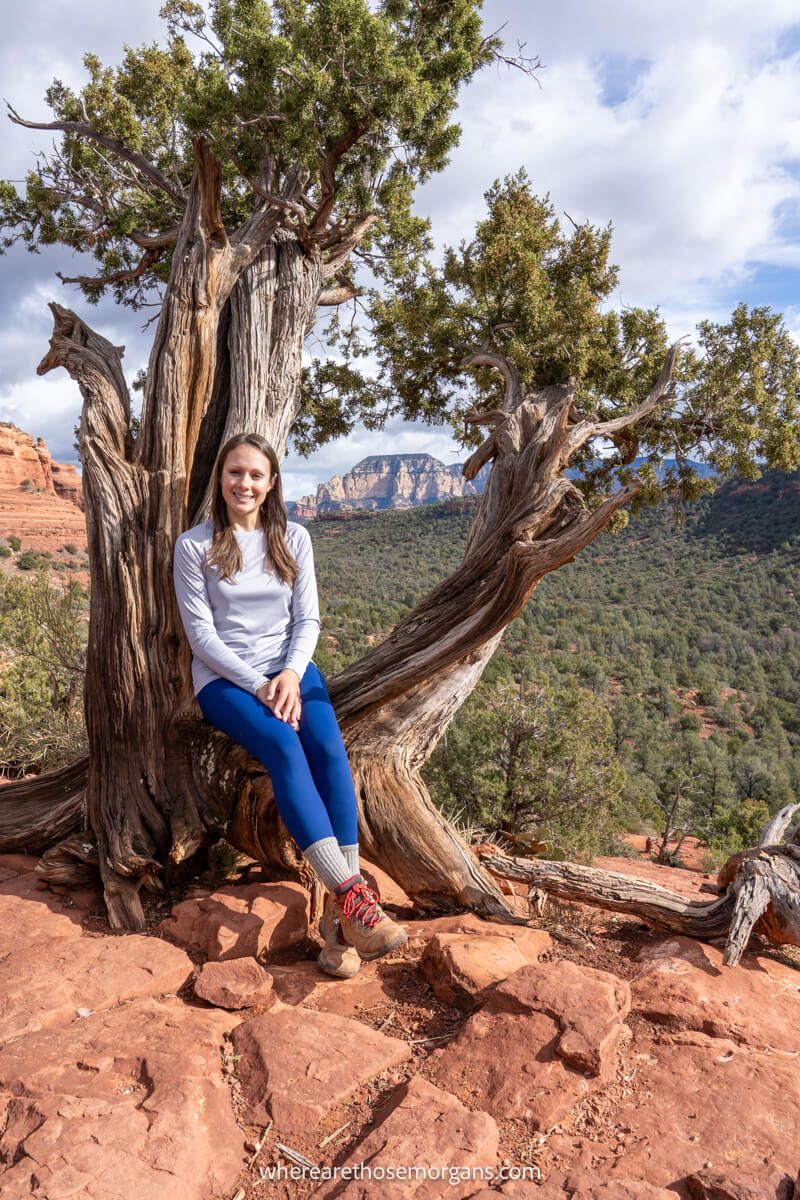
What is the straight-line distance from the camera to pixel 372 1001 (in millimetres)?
2484

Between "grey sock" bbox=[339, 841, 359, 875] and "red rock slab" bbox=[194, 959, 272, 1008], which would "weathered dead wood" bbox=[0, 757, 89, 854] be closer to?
"red rock slab" bbox=[194, 959, 272, 1008]

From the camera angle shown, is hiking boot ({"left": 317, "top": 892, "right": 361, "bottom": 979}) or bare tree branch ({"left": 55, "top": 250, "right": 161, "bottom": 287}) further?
bare tree branch ({"left": 55, "top": 250, "right": 161, "bottom": 287})

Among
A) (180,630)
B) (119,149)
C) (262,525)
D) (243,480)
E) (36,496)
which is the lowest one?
(180,630)

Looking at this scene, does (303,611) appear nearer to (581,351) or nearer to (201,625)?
(201,625)

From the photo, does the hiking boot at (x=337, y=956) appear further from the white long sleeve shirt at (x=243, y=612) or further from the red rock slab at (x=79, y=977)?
the white long sleeve shirt at (x=243, y=612)

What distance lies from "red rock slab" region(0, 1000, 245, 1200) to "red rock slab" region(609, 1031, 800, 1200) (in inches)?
41.8

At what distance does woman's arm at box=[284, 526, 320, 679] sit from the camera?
3004 millimetres

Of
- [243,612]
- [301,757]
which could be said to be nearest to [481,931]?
[301,757]

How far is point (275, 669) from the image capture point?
3.00 meters

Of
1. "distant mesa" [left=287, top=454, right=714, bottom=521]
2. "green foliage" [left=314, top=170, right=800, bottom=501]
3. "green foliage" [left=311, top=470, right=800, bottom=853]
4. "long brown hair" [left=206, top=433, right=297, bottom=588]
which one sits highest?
"distant mesa" [left=287, top=454, right=714, bottom=521]

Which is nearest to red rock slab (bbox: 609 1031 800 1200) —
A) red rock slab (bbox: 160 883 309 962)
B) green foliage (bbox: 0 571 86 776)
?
red rock slab (bbox: 160 883 309 962)

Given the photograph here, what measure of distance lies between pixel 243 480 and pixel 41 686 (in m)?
5.53

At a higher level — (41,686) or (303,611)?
(303,611)

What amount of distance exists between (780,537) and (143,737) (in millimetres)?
46500
